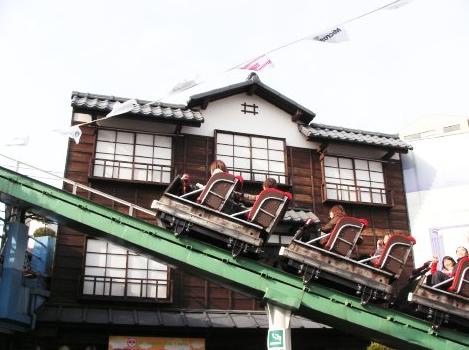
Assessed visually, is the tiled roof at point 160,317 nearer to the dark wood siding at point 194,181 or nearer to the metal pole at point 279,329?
the dark wood siding at point 194,181

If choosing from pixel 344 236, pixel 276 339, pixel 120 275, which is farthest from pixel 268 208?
pixel 120 275

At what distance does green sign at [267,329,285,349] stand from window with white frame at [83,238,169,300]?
5.58 metres

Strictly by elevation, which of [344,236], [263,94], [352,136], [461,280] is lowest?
[461,280]

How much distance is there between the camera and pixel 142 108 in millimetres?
15148

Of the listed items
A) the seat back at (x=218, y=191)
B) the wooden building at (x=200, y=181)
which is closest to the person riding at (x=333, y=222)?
the seat back at (x=218, y=191)

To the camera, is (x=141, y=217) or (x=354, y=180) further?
(x=354, y=180)

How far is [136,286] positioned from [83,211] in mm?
5159

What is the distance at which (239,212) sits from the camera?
29.5 ft

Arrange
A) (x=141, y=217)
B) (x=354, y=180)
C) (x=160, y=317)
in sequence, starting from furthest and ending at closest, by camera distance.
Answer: (x=354, y=180)
(x=141, y=217)
(x=160, y=317)

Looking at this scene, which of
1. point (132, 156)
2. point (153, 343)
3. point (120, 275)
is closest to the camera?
point (153, 343)

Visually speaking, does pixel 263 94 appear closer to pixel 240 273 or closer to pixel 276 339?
pixel 240 273

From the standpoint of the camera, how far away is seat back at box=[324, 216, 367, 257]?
8.92 metres

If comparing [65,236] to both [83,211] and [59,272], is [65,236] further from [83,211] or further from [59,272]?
[83,211]

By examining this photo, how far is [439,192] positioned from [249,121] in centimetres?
659
